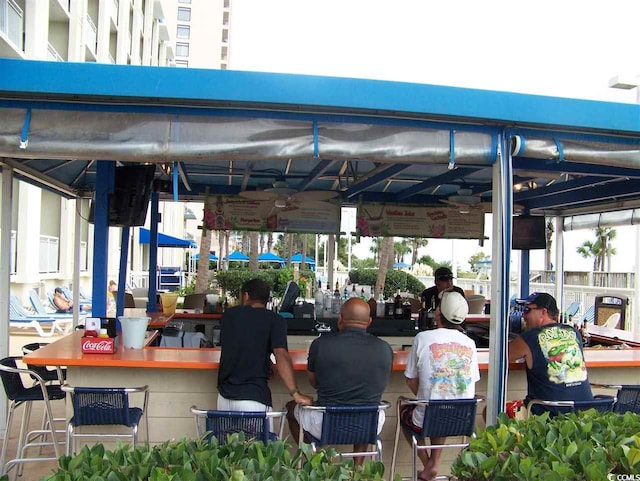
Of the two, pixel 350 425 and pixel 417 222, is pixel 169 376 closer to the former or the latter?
pixel 350 425

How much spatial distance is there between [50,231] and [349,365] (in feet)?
53.2

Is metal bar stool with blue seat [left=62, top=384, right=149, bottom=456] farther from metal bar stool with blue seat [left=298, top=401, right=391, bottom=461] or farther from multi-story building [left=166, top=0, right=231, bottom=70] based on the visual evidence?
multi-story building [left=166, top=0, right=231, bottom=70]

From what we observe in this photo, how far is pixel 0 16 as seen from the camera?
43.0ft

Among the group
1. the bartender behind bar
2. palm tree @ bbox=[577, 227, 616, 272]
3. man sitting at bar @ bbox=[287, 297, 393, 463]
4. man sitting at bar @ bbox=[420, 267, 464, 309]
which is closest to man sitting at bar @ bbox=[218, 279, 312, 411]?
man sitting at bar @ bbox=[287, 297, 393, 463]

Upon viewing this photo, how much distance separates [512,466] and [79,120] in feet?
10.4

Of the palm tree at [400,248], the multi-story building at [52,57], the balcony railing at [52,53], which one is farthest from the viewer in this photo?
the palm tree at [400,248]

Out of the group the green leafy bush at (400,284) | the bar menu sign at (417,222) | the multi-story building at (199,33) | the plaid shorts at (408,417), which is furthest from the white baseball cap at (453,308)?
the multi-story building at (199,33)

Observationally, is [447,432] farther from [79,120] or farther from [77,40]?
[77,40]

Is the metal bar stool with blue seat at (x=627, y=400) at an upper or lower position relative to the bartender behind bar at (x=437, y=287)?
lower

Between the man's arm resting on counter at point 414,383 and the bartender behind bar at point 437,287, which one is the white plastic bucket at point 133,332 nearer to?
the man's arm resting on counter at point 414,383

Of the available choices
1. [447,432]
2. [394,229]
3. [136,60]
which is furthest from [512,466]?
[136,60]

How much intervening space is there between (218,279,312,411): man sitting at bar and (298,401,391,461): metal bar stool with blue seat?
11.6 inches

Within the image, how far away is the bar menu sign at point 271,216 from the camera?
909 centimetres

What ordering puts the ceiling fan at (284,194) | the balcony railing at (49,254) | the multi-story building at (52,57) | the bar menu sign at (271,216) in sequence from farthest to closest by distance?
the balcony railing at (49,254) < the multi-story building at (52,57) < the bar menu sign at (271,216) < the ceiling fan at (284,194)
